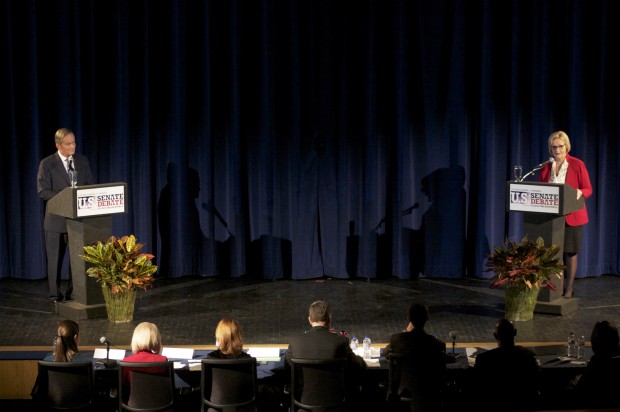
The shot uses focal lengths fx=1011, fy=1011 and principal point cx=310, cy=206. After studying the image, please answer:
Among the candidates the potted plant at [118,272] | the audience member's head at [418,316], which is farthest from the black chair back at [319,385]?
the potted plant at [118,272]

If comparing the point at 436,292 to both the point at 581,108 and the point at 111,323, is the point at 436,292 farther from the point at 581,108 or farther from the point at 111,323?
the point at 111,323

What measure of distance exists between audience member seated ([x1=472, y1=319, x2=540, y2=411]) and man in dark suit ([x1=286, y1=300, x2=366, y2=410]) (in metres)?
0.73

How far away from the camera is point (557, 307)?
8.50 meters

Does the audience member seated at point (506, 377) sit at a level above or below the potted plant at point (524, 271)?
below

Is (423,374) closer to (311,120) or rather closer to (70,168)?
(70,168)

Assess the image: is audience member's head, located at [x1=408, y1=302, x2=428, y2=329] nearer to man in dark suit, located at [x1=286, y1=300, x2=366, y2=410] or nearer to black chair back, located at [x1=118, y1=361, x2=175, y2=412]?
man in dark suit, located at [x1=286, y1=300, x2=366, y2=410]

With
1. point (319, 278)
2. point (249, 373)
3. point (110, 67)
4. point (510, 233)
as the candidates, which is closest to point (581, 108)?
point (510, 233)

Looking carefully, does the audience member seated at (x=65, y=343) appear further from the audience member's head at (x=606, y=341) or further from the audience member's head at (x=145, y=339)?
the audience member's head at (x=606, y=341)

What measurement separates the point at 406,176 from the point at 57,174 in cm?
349

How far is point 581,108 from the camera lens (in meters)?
10.2

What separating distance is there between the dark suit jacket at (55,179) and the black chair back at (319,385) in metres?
3.67

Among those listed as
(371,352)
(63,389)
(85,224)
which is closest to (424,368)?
(371,352)

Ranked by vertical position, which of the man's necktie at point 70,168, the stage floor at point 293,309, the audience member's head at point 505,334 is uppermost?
the man's necktie at point 70,168

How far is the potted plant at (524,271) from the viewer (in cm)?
816
